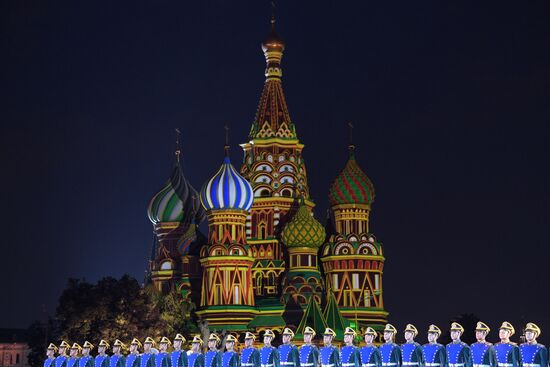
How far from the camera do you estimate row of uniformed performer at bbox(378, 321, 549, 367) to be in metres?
19.2

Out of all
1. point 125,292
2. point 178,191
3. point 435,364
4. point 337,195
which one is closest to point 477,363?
point 435,364

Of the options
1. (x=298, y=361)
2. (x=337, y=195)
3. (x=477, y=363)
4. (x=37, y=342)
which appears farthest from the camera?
(x=337, y=195)

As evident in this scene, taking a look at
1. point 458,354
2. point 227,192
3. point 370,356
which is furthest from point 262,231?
point 458,354

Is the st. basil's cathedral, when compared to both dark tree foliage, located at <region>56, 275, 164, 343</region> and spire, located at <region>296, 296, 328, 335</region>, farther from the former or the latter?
dark tree foliage, located at <region>56, 275, 164, 343</region>

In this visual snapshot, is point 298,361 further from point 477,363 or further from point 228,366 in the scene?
point 477,363

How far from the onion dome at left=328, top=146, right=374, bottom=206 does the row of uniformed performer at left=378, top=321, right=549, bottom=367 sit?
124ft

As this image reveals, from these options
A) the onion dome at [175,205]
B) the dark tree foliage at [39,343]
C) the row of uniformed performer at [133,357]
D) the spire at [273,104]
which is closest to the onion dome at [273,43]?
the spire at [273,104]

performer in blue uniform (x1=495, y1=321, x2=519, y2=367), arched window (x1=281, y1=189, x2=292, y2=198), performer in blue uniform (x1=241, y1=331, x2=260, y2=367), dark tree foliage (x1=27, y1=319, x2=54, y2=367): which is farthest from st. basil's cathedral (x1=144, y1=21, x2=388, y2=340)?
performer in blue uniform (x1=495, y1=321, x2=519, y2=367)

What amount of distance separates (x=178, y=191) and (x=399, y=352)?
4311 cm

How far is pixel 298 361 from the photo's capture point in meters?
21.1

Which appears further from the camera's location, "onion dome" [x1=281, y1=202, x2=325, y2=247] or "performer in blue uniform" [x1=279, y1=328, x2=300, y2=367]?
"onion dome" [x1=281, y1=202, x2=325, y2=247]

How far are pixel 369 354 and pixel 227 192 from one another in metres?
35.6

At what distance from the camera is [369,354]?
818 inches

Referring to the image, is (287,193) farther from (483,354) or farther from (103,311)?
(483,354)
